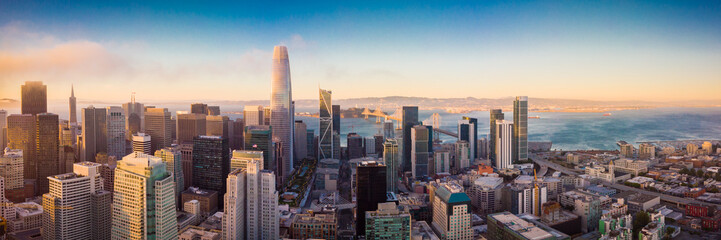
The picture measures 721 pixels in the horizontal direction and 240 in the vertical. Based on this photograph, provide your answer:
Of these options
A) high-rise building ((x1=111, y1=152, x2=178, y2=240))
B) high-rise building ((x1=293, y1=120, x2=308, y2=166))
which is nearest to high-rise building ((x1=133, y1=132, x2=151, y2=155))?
high-rise building ((x1=293, y1=120, x2=308, y2=166))

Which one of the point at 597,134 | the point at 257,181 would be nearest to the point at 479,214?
the point at 257,181

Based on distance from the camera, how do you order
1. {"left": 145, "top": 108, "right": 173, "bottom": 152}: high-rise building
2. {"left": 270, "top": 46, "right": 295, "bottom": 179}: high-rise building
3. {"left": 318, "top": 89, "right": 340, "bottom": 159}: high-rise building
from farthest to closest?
{"left": 318, "top": 89, "right": 340, "bottom": 159}: high-rise building, {"left": 270, "top": 46, "right": 295, "bottom": 179}: high-rise building, {"left": 145, "top": 108, "right": 173, "bottom": 152}: high-rise building

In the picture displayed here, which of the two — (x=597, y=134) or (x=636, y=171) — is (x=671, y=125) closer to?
(x=597, y=134)

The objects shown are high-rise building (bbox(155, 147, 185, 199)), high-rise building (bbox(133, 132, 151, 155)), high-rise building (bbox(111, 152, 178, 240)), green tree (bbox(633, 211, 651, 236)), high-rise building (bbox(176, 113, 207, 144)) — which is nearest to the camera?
high-rise building (bbox(111, 152, 178, 240))

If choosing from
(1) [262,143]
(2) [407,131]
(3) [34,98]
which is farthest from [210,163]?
(2) [407,131]

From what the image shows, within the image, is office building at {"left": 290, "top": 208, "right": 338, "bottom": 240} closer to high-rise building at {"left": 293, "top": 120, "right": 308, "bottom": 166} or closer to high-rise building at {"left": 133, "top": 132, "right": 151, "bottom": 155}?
high-rise building at {"left": 133, "top": 132, "right": 151, "bottom": 155}

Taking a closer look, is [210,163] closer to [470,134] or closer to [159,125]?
[159,125]

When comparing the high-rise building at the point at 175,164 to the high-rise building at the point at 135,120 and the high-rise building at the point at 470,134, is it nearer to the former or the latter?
the high-rise building at the point at 135,120
